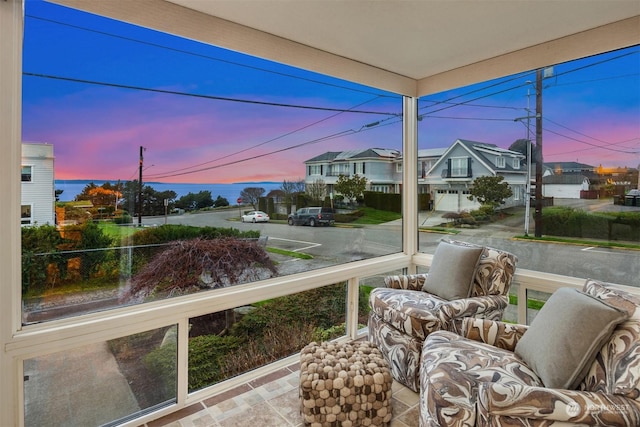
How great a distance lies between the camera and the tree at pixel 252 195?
105 inches

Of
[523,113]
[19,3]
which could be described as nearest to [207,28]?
[19,3]

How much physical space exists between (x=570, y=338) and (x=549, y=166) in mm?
1881

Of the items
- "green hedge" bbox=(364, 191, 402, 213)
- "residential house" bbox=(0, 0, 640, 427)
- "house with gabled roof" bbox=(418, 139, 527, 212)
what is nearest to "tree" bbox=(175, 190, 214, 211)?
"residential house" bbox=(0, 0, 640, 427)

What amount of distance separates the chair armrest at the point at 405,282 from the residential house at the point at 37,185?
2.58 meters

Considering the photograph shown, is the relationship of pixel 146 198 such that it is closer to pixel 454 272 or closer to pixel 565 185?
pixel 454 272

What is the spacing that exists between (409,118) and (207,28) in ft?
7.83

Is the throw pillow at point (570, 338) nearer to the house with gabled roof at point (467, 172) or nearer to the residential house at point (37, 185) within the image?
the house with gabled roof at point (467, 172)

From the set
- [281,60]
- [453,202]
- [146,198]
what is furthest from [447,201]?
[146,198]

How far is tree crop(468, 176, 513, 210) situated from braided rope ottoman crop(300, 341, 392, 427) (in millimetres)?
2080

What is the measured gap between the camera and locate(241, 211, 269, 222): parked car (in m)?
2.68

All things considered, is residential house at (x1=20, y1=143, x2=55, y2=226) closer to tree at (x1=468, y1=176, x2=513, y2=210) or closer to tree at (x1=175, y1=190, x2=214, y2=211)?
tree at (x1=175, y1=190, x2=214, y2=211)

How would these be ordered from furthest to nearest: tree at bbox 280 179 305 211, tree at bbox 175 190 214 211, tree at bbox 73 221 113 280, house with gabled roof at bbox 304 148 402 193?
1. house with gabled roof at bbox 304 148 402 193
2. tree at bbox 280 179 305 211
3. tree at bbox 175 190 214 211
4. tree at bbox 73 221 113 280

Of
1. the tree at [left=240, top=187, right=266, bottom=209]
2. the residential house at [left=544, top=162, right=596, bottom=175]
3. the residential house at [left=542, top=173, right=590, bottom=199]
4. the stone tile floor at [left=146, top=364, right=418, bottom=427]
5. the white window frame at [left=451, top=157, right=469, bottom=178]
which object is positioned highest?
the white window frame at [left=451, top=157, right=469, bottom=178]

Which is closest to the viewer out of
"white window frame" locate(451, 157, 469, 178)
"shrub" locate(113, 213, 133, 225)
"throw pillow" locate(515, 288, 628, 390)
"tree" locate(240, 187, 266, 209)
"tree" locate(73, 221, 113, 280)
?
"throw pillow" locate(515, 288, 628, 390)
